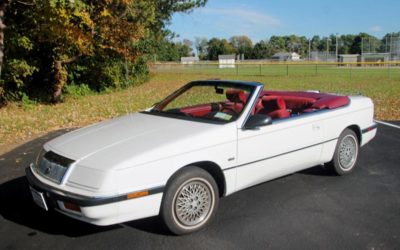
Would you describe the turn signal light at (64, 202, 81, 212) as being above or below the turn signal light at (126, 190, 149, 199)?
below

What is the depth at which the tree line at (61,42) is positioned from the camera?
11.7 meters

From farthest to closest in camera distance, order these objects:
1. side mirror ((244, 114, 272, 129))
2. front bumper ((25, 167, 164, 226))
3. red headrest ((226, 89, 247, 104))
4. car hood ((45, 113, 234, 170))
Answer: red headrest ((226, 89, 247, 104)) < side mirror ((244, 114, 272, 129)) < car hood ((45, 113, 234, 170)) < front bumper ((25, 167, 164, 226))

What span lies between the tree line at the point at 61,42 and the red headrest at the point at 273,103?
18.0 ft

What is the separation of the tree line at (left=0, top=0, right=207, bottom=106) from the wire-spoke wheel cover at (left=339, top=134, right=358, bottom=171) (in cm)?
628

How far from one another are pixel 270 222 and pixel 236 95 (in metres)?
1.47

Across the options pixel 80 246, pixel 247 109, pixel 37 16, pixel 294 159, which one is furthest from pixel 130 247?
pixel 37 16

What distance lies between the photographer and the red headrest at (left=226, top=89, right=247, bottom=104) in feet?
15.5

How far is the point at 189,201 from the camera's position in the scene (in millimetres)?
3953

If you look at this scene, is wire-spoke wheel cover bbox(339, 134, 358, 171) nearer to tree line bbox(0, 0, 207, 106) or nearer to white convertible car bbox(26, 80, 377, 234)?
white convertible car bbox(26, 80, 377, 234)

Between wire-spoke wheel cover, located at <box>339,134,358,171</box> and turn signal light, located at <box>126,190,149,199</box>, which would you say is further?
wire-spoke wheel cover, located at <box>339,134,358,171</box>

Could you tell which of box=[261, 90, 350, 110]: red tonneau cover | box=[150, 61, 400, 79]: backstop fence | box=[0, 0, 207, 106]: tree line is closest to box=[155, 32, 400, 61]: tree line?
box=[150, 61, 400, 79]: backstop fence

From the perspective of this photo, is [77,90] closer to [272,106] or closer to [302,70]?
[272,106]

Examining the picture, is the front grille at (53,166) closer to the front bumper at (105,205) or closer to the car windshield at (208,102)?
the front bumper at (105,205)

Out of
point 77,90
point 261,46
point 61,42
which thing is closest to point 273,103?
point 61,42
